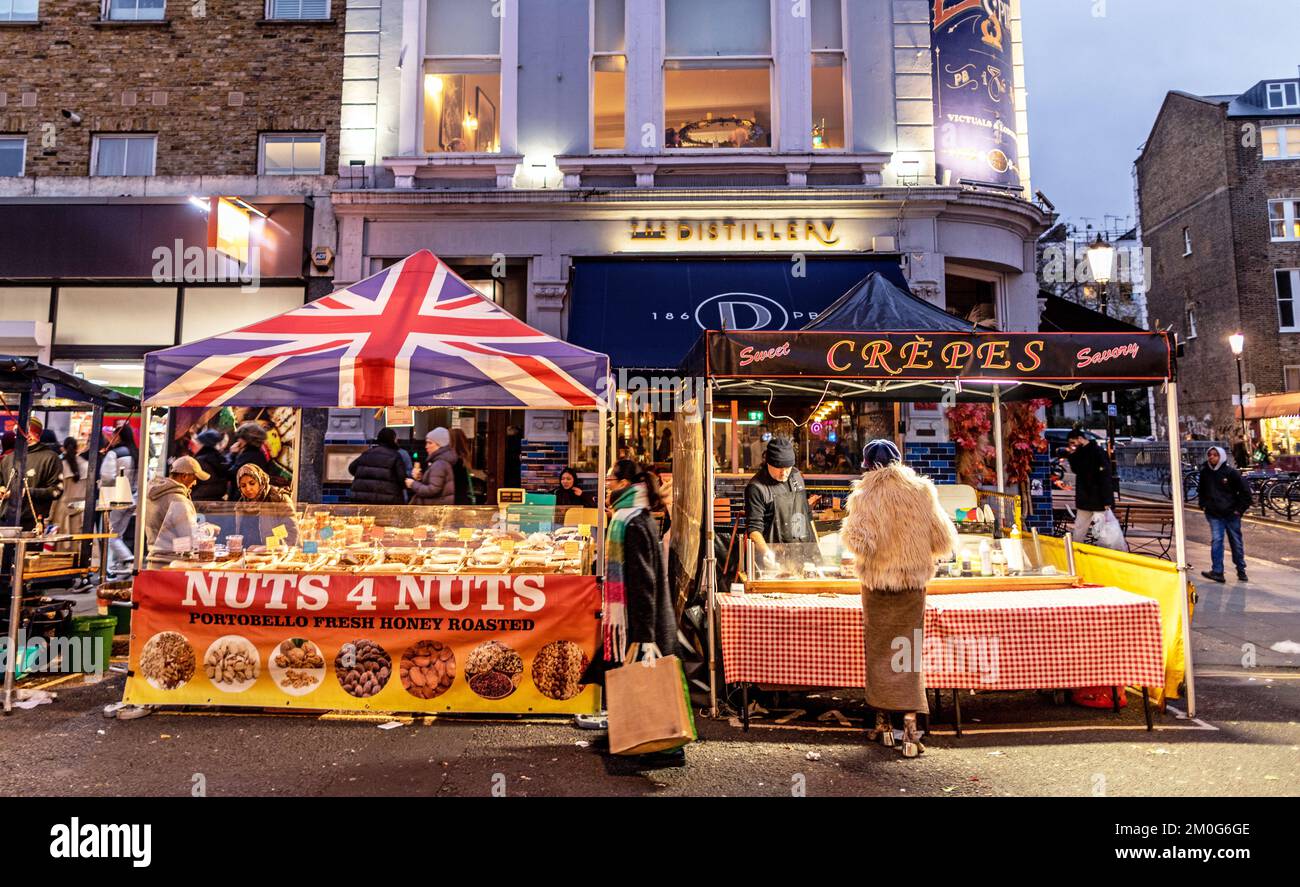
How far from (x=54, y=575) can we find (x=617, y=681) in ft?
18.7

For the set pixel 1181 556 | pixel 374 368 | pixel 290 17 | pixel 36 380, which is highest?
pixel 290 17

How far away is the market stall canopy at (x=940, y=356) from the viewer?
6043 mm

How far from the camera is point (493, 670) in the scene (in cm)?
568

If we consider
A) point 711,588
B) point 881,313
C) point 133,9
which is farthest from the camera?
point 133,9

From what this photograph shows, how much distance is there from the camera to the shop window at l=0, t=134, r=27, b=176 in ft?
41.7

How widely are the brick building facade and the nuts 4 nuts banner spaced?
121ft

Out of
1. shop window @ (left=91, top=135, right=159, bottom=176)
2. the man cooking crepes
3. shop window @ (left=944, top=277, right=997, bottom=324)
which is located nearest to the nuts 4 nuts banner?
the man cooking crepes

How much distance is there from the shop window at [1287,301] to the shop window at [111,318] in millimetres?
40303

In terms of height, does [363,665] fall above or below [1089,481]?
below

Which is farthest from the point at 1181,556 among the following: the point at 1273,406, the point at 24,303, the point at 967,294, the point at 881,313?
the point at 1273,406

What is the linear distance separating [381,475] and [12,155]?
10774 mm

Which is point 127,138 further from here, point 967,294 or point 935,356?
point 967,294

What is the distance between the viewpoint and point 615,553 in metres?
5.08
